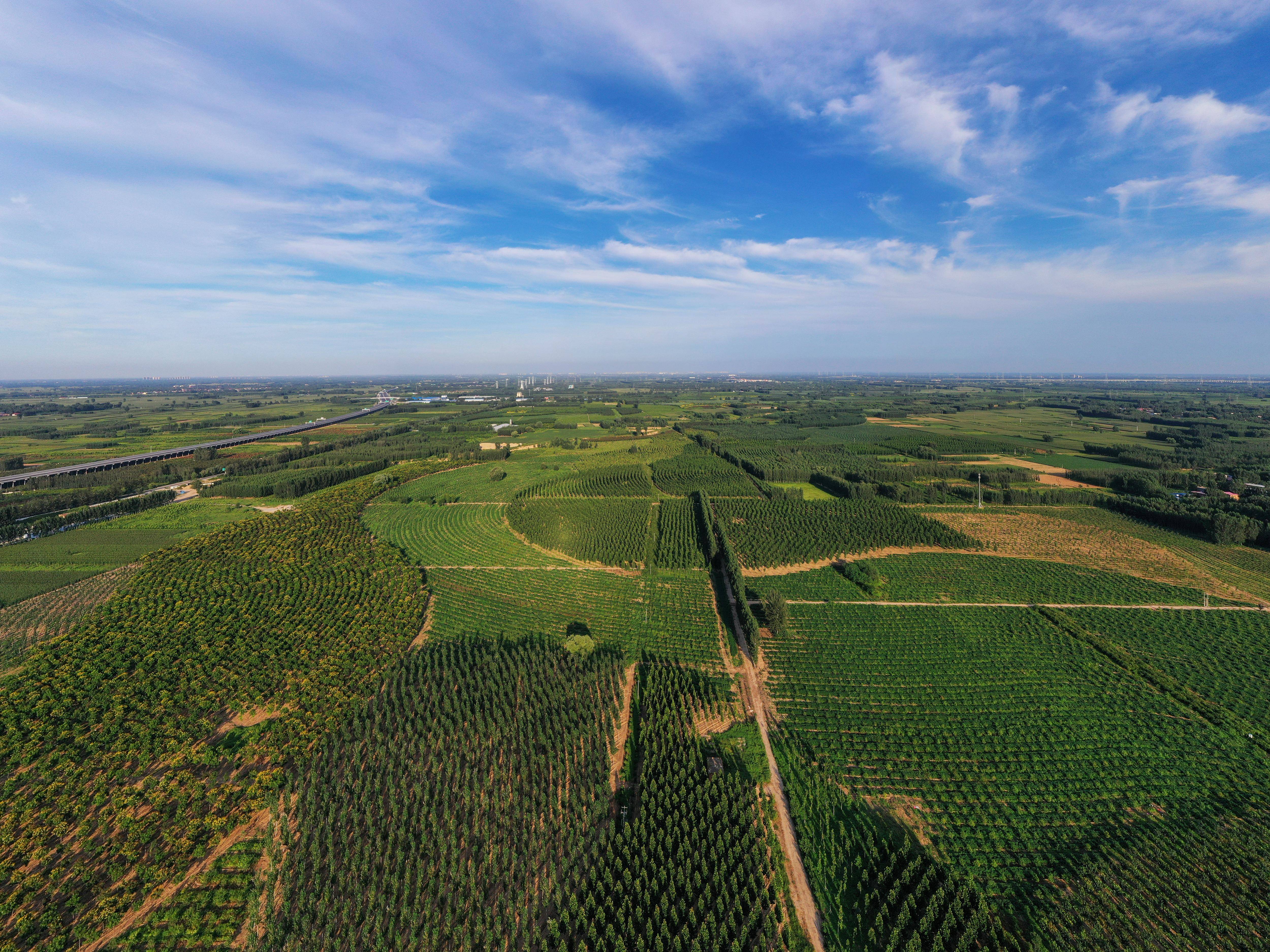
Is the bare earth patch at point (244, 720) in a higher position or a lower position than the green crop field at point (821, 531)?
lower

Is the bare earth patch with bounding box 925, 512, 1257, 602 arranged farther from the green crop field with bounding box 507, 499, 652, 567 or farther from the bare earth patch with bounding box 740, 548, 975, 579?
the green crop field with bounding box 507, 499, 652, 567

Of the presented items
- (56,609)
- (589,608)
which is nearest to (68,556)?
(56,609)

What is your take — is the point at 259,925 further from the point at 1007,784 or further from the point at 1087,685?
the point at 1087,685

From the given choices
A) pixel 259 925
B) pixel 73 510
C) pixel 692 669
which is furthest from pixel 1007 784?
pixel 73 510

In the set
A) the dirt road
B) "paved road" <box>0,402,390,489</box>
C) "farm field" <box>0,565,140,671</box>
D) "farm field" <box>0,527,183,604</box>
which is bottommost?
the dirt road

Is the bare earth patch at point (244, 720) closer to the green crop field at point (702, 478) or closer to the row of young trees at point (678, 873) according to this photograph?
the row of young trees at point (678, 873)

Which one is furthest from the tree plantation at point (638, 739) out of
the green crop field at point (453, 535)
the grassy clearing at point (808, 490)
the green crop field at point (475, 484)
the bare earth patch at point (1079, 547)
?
the green crop field at point (475, 484)

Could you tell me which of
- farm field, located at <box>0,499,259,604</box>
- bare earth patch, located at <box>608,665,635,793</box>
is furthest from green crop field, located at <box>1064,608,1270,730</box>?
farm field, located at <box>0,499,259,604</box>
